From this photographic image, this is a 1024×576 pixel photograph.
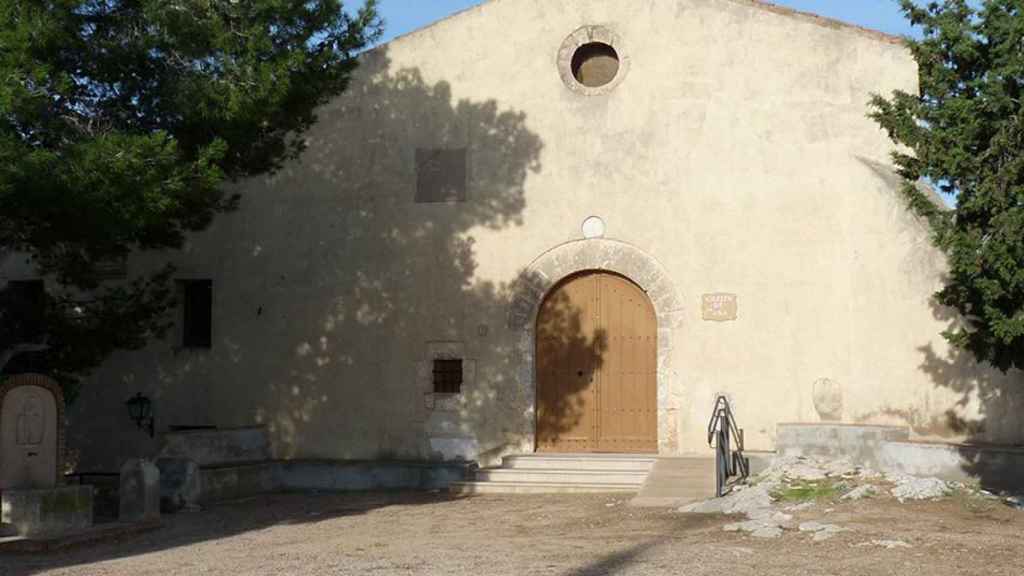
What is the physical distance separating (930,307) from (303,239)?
7772 mm

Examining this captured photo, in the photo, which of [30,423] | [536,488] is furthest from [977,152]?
[30,423]

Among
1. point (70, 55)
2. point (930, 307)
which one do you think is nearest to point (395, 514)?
point (70, 55)

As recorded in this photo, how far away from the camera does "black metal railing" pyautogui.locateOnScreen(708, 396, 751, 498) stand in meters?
11.9

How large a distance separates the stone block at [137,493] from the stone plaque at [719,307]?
6609 millimetres

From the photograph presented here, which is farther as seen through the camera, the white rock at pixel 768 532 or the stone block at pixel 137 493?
the stone block at pixel 137 493

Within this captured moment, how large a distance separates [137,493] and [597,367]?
577cm

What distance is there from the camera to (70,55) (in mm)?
10617

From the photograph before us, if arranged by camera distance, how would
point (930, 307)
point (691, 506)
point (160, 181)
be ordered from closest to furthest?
point (160, 181), point (691, 506), point (930, 307)

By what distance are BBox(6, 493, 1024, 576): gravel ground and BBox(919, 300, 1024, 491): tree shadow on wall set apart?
2234 millimetres

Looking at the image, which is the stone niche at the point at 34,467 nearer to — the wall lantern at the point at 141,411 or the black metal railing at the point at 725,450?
the wall lantern at the point at 141,411

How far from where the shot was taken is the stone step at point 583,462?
1405 cm

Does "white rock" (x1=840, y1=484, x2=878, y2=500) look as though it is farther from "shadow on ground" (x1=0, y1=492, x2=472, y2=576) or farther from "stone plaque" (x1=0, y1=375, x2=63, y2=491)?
"stone plaque" (x1=0, y1=375, x2=63, y2=491)

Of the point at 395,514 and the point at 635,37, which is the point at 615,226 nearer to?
the point at 635,37

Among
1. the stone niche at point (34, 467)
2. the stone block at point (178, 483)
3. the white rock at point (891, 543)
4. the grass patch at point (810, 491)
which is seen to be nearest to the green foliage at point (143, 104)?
the stone niche at point (34, 467)
